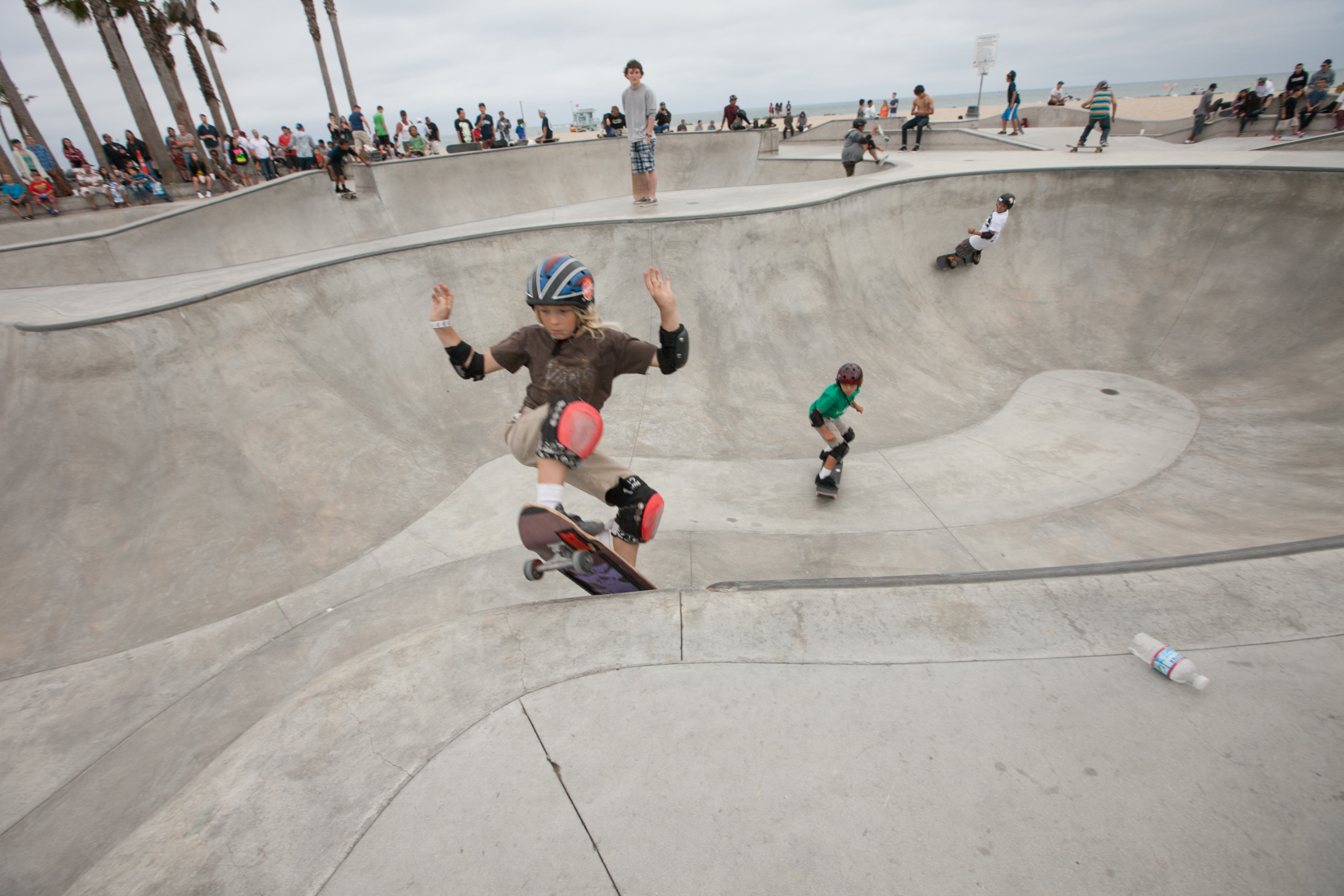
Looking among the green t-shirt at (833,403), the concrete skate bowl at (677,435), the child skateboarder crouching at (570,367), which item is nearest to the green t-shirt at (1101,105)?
the concrete skate bowl at (677,435)

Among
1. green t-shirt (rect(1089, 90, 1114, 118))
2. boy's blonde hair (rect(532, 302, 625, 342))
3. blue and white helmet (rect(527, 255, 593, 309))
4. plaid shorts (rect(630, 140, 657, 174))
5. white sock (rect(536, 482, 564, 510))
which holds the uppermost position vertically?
green t-shirt (rect(1089, 90, 1114, 118))

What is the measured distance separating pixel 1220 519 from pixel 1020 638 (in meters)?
4.51

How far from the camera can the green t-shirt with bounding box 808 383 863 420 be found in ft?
18.1

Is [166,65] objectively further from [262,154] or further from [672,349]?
[672,349]

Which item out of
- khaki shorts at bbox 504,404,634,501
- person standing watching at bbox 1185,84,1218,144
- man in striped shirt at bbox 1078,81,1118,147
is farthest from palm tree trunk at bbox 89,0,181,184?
person standing watching at bbox 1185,84,1218,144

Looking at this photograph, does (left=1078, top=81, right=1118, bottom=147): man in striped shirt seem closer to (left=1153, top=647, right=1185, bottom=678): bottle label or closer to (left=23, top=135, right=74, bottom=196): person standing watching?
(left=1153, top=647, right=1185, bottom=678): bottle label

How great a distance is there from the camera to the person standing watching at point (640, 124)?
8071 mm

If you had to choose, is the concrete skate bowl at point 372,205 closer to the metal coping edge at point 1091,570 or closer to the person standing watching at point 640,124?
the person standing watching at point 640,124

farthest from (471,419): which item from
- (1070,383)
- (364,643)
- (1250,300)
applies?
(1250,300)

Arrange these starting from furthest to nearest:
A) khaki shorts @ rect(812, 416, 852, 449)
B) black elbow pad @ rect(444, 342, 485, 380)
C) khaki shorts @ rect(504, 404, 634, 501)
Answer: khaki shorts @ rect(812, 416, 852, 449) → black elbow pad @ rect(444, 342, 485, 380) → khaki shorts @ rect(504, 404, 634, 501)

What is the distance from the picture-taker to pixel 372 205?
1341 centimetres

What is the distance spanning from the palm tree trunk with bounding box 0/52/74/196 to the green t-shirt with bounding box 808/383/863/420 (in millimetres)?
20152

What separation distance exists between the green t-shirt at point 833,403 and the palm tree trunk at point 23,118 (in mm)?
20152

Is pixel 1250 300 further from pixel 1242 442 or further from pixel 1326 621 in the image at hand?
pixel 1326 621
